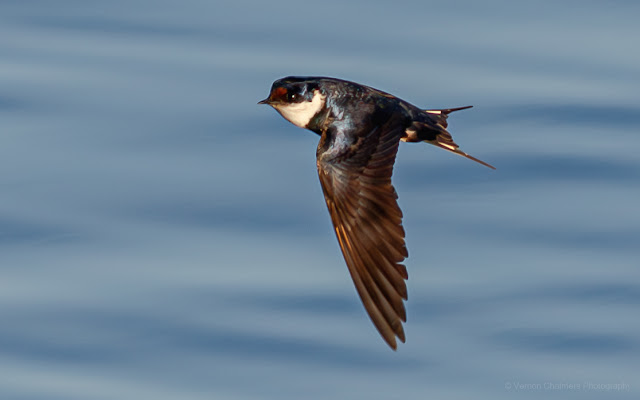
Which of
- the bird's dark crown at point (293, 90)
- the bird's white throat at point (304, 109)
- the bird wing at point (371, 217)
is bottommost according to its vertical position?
the bird wing at point (371, 217)

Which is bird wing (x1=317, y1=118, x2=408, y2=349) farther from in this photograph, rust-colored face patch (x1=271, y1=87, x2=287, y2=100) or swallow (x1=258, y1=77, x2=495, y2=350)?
rust-colored face patch (x1=271, y1=87, x2=287, y2=100)

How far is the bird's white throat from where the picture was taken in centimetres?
704

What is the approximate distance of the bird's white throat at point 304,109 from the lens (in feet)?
23.1

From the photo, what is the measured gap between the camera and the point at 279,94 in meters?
7.16

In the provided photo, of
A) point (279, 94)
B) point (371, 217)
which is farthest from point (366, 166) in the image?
point (279, 94)

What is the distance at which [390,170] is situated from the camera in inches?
264

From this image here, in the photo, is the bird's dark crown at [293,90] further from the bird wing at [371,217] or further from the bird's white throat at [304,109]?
the bird wing at [371,217]

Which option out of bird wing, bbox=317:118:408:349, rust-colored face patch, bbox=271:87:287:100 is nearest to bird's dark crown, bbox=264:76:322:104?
rust-colored face patch, bbox=271:87:287:100

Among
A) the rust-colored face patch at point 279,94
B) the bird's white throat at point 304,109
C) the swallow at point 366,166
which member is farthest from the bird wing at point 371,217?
the rust-colored face patch at point 279,94

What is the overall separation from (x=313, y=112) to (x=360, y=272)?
3.31ft

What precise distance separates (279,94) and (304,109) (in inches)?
6.2

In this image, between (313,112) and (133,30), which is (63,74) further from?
(313,112)

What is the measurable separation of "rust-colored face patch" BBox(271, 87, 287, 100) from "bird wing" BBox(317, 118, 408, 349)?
0.33 meters

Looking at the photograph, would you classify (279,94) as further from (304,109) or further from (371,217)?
(371,217)
